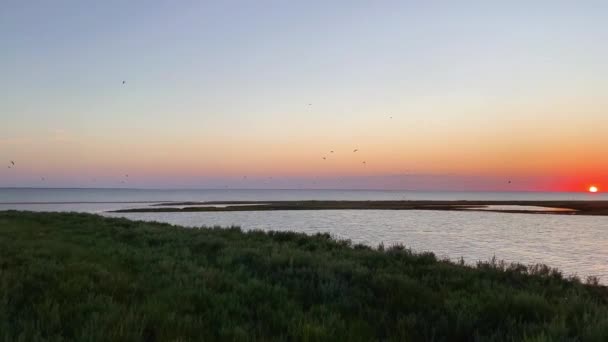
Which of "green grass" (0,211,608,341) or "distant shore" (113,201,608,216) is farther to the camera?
"distant shore" (113,201,608,216)

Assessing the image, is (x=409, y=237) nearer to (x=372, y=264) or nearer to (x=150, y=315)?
(x=372, y=264)

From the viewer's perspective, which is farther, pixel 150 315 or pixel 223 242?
pixel 223 242

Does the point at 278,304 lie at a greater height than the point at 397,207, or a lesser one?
greater

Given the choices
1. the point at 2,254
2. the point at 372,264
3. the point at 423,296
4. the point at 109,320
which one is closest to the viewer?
the point at 109,320

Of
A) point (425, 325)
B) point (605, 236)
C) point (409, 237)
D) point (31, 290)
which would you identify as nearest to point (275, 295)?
point (425, 325)

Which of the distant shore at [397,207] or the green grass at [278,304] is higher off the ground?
the green grass at [278,304]

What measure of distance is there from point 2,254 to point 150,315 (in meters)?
9.19

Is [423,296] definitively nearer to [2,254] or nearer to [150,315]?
[150,315]

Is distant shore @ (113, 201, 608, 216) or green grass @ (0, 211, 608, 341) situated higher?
green grass @ (0, 211, 608, 341)

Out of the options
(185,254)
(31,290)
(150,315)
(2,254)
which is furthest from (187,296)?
(2,254)

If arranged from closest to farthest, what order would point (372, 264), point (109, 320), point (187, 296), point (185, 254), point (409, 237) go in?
1. point (109, 320)
2. point (187, 296)
3. point (372, 264)
4. point (185, 254)
5. point (409, 237)

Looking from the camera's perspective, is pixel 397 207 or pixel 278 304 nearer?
pixel 278 304

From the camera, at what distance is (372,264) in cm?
1378

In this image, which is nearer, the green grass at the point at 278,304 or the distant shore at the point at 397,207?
the green grass at the point at 278,304
